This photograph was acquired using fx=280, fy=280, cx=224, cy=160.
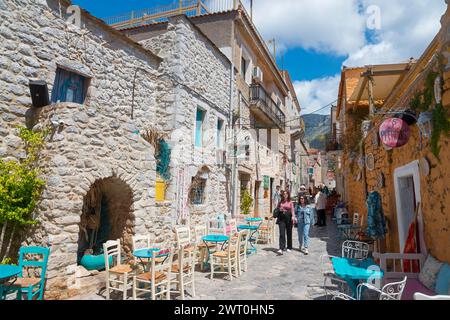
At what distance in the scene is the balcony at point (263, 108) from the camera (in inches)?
533

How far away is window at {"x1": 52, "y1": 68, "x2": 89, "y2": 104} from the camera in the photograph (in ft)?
19.5

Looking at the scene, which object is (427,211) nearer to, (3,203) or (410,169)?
(410,169)

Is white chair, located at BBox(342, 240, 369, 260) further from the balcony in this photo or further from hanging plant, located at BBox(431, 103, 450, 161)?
the balcony

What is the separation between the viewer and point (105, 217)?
6.66m

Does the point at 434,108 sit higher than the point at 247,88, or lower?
lower

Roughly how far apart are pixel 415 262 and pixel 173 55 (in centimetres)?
792

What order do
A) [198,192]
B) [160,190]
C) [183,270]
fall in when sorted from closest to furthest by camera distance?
[183,270], [160,190], [198,192]

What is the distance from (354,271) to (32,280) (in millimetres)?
4619

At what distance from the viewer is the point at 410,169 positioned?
15.4 feet

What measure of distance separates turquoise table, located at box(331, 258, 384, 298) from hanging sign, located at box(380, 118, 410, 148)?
1873mm

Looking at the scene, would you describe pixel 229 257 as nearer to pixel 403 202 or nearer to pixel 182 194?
pixel 182 194

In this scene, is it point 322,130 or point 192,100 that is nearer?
point 192,100

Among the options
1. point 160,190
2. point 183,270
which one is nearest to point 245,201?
point 160,190

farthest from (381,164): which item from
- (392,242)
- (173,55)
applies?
(173,55)
